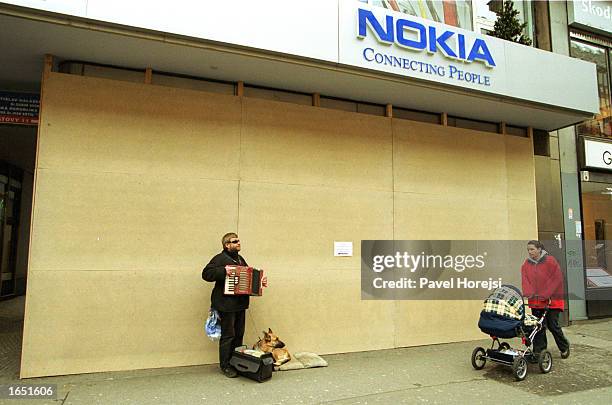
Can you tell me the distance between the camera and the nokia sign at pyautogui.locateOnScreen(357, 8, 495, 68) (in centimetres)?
684

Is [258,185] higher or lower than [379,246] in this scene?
higher

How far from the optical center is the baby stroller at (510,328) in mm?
5875

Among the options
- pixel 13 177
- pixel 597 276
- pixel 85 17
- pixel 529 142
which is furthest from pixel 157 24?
pixel 597 276

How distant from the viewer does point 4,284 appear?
12.3 metres

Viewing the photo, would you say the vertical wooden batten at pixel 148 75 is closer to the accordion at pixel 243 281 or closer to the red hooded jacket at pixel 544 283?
→ the accordion at pixel 243 281

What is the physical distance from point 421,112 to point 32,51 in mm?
6637

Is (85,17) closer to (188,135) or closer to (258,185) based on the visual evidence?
(188,135)

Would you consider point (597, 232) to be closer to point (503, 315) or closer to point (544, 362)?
point (544, 362)

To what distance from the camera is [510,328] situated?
5.80 metres

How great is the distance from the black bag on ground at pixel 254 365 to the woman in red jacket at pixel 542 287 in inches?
154

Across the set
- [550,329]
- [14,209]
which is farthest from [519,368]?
[14,209]

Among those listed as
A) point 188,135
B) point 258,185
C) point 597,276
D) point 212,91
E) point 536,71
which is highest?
point 536,71

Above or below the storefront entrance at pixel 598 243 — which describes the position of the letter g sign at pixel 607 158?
above

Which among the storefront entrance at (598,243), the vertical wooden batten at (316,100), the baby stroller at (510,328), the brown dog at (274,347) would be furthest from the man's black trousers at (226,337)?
the storefront entrance at (598,243)
